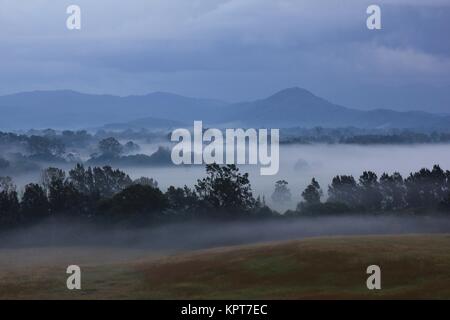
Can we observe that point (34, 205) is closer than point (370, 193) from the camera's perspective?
Yes

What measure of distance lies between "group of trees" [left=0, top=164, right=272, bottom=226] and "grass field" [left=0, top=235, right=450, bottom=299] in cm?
3569

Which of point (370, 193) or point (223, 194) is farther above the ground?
point (223, 194)

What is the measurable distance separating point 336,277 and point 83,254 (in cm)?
4806

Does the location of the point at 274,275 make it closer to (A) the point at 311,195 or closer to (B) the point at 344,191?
(A) the point at 311,195

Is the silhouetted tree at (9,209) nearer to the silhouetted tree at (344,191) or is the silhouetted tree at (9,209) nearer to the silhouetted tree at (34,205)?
Answer: the silhouetted tree at (34,205)

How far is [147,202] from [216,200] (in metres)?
12.6

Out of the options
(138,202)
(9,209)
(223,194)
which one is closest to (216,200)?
(223,194)

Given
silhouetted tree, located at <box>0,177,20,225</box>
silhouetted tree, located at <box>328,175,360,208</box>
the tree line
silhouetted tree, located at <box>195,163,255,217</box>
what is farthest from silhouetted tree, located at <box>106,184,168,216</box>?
silhouetted tree, located at <box>328,175,360,208</box>

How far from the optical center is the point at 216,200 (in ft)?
369

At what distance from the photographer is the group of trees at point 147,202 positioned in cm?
10644

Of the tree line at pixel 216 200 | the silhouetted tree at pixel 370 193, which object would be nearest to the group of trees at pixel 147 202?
the tree line at pixel 216 200

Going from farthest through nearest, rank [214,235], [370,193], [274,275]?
[370,193] → [214,235] → [274,275]
